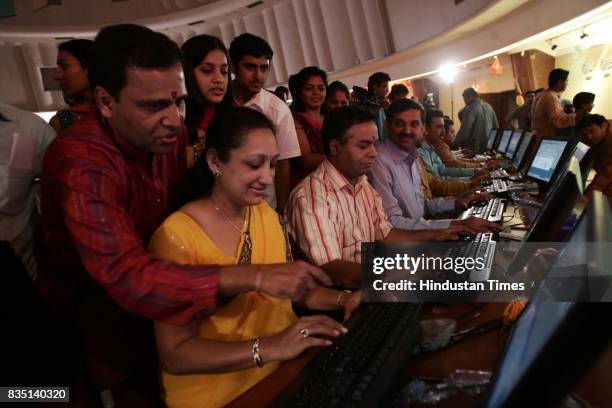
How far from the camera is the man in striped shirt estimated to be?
1.40m

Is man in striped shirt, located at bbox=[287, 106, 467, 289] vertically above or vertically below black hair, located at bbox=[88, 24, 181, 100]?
below

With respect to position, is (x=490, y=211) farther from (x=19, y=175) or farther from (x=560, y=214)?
(x=19, y=175)

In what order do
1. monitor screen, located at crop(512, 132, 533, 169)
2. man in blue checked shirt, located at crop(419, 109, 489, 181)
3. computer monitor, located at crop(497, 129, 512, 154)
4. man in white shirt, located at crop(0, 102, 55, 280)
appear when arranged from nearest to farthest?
1. man in white shirt, located at crop(0, 102, 55, 280)
2. monitor screen, located at crop(512, 132, 533, 169)
3. man in blue checked shirt, located at crop(419, 109, 489, 181)
4. computer monitor, located at crop(497, 129, 512, 154)

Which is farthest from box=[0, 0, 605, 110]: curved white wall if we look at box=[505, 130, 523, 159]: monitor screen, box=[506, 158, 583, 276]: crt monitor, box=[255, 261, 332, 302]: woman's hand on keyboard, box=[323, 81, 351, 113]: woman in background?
box=[255, 261, 332, 302]: woman's hand on keyboard

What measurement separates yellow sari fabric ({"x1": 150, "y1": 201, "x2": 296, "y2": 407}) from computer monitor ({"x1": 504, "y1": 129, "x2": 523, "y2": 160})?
353 cm

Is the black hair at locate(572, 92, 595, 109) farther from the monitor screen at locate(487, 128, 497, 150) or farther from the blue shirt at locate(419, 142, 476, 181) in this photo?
the blue shirt at locate(419, 142, 476, 181)

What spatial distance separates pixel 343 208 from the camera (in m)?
Result: 1.57

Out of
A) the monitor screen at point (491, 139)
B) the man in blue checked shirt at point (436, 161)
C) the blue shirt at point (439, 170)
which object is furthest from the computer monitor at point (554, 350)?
the monitor screen at point (491, 139)

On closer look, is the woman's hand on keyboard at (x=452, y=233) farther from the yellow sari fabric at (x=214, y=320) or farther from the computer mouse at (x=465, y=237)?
the yellow sari fabric at (x=214, y=320)

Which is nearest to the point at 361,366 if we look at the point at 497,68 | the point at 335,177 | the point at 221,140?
the point at 221,140

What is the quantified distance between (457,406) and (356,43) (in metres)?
9.37

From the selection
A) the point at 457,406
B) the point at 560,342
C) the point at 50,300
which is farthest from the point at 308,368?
the point at 50,300

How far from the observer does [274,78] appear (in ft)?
36.5

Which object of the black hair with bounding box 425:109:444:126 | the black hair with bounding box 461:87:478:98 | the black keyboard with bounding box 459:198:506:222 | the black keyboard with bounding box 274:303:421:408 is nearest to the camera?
the black keyboard with bounding box 274:303:421:408
